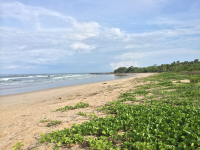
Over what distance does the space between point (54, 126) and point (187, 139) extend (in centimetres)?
425

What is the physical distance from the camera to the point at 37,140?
373cm

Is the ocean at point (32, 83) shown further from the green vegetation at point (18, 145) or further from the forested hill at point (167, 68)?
the forested hill at point (167, 68)

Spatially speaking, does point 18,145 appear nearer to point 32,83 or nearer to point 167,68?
point 32,83

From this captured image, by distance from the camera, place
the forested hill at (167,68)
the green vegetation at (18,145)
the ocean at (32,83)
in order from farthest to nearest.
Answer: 1. the forested hill at (167,68)
2. the ocean at (32,83)
3. the green vegetation at (18,145)

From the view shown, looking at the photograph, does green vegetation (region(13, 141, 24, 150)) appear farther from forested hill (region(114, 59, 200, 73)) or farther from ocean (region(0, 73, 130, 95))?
forested hill (region(114, 59, 200, 73))

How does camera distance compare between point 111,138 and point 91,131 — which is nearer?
point 111,138

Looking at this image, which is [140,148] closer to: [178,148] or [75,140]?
[178,148]

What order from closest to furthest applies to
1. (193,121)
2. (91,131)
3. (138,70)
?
(193,121), (91,131), (138,70)

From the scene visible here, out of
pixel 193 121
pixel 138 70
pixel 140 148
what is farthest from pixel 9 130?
pixel 138 70

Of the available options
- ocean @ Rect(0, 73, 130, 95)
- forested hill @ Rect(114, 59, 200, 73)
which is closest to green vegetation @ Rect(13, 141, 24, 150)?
ocean @ Rect(0, 73, 130, 95)

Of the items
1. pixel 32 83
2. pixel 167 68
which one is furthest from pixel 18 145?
pixel 167 68

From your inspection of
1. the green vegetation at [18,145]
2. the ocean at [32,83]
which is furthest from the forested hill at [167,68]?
the green vegetation at [18,145]

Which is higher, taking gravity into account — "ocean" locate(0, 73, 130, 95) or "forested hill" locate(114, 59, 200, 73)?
"forested hill" locate(114, 59, 200, 73)

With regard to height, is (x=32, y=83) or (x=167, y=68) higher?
(x=167, y=68)
